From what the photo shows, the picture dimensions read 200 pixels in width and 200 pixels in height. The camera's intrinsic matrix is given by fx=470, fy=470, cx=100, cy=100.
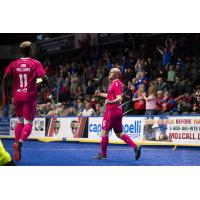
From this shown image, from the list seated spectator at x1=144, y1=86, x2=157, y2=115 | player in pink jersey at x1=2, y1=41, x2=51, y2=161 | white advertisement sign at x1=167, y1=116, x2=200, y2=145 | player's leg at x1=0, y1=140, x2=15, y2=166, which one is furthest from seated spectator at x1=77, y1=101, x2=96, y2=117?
player's leg at x1=0, y1=140, x2=15, y2=166

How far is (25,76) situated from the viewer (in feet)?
22.3

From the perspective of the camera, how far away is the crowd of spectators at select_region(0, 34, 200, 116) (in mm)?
8852

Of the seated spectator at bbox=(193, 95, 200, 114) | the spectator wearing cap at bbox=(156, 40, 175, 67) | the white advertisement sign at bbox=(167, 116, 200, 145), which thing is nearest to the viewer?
the white advertisement sign at bbox=(167, 116, 200, 145)

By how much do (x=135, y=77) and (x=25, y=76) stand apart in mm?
3064

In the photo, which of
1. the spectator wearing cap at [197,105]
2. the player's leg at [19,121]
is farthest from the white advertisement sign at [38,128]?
the spectator wearing cap at [197,105]

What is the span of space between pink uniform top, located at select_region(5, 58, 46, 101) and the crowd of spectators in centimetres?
115

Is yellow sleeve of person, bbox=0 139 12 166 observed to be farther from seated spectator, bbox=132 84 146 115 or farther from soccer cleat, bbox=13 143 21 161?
seated spectator, bbox=132 84 146 115

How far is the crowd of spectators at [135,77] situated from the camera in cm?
885

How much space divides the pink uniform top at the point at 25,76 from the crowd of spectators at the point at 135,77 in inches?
45.5

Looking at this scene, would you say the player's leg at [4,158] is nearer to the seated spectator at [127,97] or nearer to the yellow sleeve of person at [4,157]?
the yellow sleeve of person at [4,157]

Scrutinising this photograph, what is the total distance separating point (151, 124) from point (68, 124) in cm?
236

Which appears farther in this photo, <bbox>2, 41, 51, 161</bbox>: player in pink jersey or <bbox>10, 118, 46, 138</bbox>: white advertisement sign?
<bbox>10, 118, 46, 138</bbox>: white advertisement sign

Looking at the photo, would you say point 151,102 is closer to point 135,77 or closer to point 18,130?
point 135,77

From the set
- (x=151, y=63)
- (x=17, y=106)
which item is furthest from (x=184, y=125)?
(x=17, y=106)
